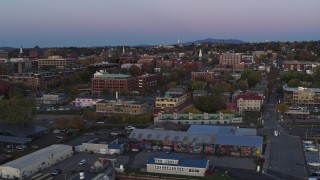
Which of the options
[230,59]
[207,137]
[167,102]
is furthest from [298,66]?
[207,137]

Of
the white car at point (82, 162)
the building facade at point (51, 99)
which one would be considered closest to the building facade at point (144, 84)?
the building facade at point (51, 99)

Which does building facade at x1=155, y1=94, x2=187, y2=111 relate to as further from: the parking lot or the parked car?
the parked car

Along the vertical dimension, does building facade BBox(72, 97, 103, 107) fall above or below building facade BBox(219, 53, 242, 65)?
below

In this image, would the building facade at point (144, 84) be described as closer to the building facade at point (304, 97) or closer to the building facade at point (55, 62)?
the building facade at point (304, 97)

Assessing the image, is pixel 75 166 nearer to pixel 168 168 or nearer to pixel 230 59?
pixel 168 168

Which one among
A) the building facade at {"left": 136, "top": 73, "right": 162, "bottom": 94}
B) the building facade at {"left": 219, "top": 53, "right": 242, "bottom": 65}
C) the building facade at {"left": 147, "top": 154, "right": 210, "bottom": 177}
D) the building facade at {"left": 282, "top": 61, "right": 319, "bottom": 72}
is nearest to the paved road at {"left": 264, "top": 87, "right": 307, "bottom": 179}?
the building facade at {"left": 147, "top": 154, "right": 210, "bottom": 177}

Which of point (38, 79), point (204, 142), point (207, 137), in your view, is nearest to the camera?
point (204, 142)

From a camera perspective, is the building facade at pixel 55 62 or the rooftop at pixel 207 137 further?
the building facade at pixel 55 62
